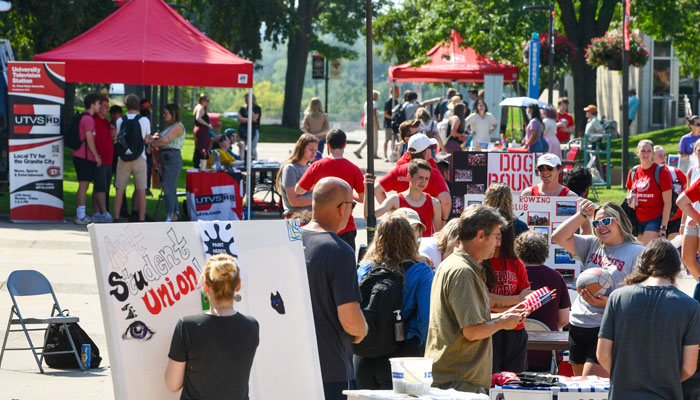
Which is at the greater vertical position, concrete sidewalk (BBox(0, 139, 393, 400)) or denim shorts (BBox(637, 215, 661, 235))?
denim shorts (BBox(637, 215, 661, 235))

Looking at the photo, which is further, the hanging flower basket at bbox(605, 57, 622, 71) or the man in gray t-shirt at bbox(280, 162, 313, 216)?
the hanging flower basket at bbox(605, 57, 622, 71)

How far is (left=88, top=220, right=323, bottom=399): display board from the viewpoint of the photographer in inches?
206

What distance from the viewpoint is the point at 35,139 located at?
16.1 m

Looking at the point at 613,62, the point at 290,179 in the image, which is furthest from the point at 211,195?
the point at 613,62

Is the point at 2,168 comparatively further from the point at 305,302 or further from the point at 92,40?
the point at 305,302

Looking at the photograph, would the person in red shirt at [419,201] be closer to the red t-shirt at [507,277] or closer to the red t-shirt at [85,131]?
the red t-shirt at [507,277]

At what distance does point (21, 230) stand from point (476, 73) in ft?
52.3

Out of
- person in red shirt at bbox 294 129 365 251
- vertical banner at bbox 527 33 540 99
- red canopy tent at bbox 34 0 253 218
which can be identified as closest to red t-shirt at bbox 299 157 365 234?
person in red shirt at bbox 294 129 365 251

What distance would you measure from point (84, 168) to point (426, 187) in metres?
7.74

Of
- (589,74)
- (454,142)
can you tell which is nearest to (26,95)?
(454,142)

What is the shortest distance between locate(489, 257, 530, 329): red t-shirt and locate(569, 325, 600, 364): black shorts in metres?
0.45

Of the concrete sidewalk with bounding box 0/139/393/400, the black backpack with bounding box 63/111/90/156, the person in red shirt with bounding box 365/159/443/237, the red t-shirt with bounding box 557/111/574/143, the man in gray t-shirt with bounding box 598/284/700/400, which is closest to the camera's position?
the man in gray t-shirt with bounding box 598/284/700/400

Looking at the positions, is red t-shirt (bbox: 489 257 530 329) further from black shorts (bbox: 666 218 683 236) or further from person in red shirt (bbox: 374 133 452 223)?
black shorts (bbox: 666 218 683 236)

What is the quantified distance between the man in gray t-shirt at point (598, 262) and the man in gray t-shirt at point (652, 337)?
45.5 inches
